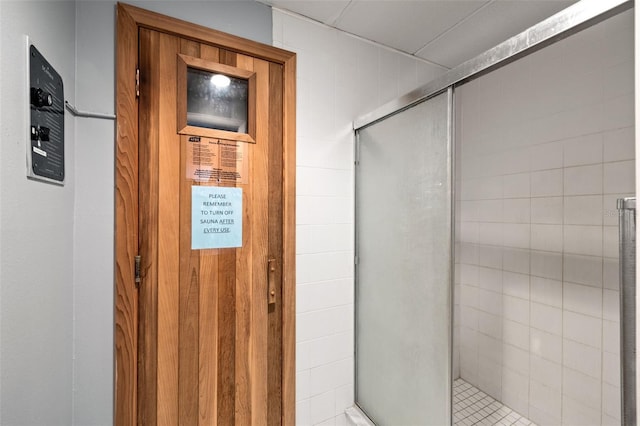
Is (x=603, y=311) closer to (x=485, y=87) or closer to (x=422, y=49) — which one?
(x=485, y=87)

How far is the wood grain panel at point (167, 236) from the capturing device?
1104mm

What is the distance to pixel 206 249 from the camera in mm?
1188

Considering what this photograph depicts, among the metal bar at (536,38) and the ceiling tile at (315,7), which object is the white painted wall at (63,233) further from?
the metal bar at (536,38)

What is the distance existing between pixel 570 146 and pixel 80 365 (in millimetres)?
2342

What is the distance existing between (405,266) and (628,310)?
702 millimetres

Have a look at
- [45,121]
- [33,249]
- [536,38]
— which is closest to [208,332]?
[33,249]

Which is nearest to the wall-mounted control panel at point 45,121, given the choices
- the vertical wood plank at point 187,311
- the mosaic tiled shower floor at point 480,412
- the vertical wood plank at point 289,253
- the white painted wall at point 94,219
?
the white painted wall at point 94,219

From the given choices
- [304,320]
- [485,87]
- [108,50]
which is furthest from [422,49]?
[304,320]

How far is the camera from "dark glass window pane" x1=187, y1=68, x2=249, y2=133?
1.18 metres

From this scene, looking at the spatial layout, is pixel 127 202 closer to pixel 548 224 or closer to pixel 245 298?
pixel 245 298

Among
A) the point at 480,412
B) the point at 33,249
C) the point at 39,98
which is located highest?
the point at 39,98

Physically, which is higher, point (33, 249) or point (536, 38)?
point (536, 38)

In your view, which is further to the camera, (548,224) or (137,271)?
(548,224)

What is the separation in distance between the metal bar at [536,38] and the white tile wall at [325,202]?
498mm
